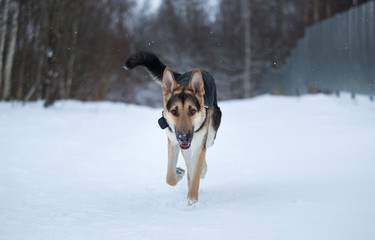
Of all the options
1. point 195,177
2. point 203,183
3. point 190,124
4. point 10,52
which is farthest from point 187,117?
point 10,52

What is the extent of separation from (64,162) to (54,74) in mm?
7236

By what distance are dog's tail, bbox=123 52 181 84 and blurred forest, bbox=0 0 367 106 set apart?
13.8m

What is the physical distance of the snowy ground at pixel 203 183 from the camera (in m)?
2.56

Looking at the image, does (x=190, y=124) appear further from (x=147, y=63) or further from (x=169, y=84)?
(x=147, y=63)

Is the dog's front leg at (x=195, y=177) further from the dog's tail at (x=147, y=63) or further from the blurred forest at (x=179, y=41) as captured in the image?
the blurred forest at (x=179, y=41)

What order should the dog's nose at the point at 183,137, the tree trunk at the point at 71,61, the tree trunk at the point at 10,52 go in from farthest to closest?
1. the tree trunk at the point at 71,61
2. the tree trunk at the point at 10,52
3. the dog's nose at the point at 183,137

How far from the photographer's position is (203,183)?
4.23m

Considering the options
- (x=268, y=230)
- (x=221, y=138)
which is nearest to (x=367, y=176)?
(x=268, y=230)

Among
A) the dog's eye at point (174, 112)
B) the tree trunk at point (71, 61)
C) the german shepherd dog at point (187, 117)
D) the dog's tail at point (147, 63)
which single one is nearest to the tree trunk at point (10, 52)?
the tree trunk at point (71, 61)

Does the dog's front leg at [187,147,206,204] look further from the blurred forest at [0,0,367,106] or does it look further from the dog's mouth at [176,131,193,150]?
the blurred forest at [0,0,367,106]

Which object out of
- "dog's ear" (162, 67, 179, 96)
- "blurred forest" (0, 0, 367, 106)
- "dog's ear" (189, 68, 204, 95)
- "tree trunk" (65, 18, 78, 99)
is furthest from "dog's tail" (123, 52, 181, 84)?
"tree trunk" (65, 18, 78, 99)

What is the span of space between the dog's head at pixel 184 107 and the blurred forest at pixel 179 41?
14.6 m

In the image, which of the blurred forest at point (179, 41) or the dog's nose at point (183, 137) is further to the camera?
the blurred forest at point (179, 41)

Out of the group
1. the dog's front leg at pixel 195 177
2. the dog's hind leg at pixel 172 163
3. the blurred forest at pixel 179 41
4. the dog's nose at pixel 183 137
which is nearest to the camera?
the dog's nose at pixel 183 137
